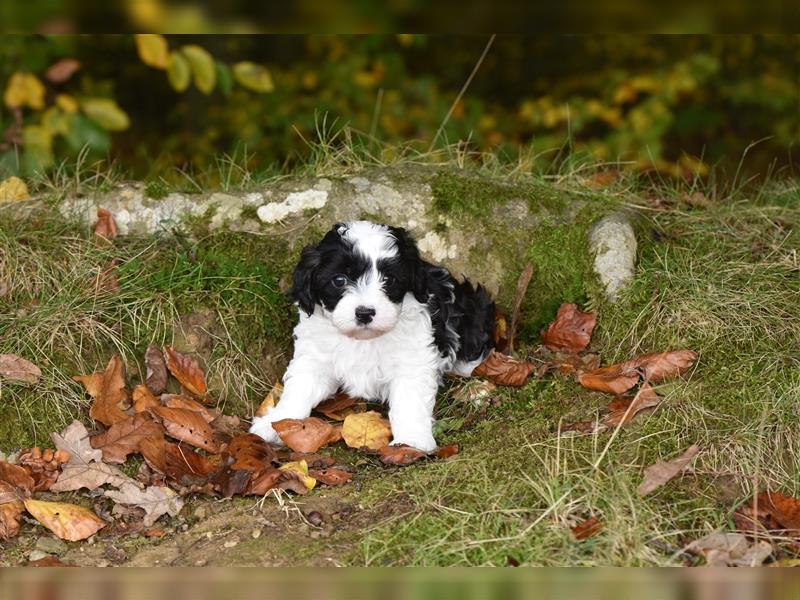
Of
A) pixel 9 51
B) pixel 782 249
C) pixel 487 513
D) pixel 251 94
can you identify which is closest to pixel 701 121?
pixel 251 94

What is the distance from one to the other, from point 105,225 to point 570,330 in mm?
2921

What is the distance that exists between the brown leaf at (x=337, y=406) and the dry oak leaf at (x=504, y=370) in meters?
0.75

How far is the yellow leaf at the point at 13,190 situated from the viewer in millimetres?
5840

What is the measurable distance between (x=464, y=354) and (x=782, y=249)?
6.70 ft

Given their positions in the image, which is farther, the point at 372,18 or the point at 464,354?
the point at 372,18

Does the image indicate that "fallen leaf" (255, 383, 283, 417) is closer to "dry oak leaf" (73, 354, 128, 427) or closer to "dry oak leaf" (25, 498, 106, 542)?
"dry oak leaf" (73, 354, 128, 427)

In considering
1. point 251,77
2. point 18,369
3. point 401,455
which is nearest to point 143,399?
point 18,369

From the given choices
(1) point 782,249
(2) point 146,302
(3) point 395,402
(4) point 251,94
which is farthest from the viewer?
(4) point 251,94

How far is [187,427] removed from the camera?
448 cm

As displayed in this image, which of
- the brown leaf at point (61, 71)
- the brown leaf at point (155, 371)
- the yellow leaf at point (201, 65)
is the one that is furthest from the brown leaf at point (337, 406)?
the brown leaf at point (61, 71)

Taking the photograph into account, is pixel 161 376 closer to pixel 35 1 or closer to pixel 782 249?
pixel 35 1

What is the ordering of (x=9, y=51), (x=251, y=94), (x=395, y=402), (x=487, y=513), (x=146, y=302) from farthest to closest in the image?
1. (x=251, y=94)
2. (x=9, y=51)
3. (x=146, y=302)
4. (x=395, y=402)
5. (x=487, y=513)

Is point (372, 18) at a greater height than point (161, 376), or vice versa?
point (372, 18)

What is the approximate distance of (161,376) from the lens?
4.90m
